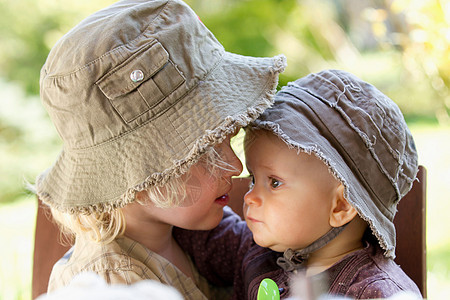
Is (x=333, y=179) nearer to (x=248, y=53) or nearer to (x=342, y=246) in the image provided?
(x=342, y=246)

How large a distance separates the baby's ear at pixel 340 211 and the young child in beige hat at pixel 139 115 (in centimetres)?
21

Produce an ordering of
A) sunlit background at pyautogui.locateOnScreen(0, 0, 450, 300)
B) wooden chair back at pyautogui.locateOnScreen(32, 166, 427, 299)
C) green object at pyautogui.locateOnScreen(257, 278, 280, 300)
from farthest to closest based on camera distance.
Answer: sunlit background at pyautogui.locateOnScreen(0, 0, 450, 300), wooden chair back at pyautogui.locateOnScreen(32, 166, 427, 299), green object at pyautogui.locateOnScreen(257, 278, 280, 300)

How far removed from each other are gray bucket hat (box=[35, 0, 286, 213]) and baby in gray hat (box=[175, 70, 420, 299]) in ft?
0.34

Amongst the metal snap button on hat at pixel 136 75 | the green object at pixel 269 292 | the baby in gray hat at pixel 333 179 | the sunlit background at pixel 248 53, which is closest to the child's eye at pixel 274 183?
the baby in gray hat at pixel 333 179

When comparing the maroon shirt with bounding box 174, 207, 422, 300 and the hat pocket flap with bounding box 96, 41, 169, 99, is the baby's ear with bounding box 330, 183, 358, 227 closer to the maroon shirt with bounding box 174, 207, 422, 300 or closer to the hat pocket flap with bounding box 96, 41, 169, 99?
the maroon shirt with bounding box 174, 207, 422, 300

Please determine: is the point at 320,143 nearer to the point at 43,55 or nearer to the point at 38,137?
the point at 38,137

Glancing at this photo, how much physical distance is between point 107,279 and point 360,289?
0.48 meters

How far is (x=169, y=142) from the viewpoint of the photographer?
90cm

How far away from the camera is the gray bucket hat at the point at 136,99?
876 mm

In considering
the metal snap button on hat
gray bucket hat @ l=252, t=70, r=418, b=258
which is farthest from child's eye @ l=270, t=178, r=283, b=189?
the metal snap button on hat

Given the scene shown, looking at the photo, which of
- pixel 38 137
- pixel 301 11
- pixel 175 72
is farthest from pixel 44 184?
pixel 301 11

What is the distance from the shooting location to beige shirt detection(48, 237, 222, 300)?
97 centimetres

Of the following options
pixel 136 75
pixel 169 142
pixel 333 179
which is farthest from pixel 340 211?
pixel 136 75

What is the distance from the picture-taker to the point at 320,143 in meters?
0.95
